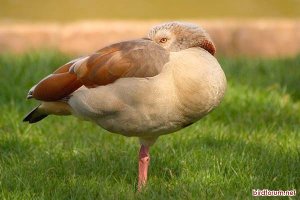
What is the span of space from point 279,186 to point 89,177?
3.14ft

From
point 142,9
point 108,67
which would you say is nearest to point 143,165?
point 108,67

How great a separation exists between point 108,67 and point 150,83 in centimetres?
26

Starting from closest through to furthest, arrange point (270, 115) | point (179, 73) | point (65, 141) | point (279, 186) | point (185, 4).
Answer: point (179, 73), point (279, 186), point (65, 141), point (270, 115), point (185, 4)

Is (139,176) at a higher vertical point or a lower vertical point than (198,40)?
lower

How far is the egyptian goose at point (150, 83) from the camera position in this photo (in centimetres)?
294

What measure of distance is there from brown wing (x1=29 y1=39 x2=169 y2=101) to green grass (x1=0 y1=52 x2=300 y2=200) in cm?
48

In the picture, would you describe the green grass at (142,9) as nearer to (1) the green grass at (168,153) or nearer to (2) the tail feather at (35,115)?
(1) the green grass at (168,153)

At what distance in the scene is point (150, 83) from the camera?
2.95m

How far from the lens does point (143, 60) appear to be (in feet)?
9.97

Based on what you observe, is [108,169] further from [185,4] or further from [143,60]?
[185,4]

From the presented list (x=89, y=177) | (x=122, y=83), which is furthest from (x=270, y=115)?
(x=122, y=83)

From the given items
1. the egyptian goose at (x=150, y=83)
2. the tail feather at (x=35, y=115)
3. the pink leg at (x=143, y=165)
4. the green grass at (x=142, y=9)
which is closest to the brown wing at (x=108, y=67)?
the egyptian goose at (x=150, y=83)

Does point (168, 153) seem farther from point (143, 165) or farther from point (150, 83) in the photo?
point (150, 83)

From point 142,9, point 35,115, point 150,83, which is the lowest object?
point 142,9
